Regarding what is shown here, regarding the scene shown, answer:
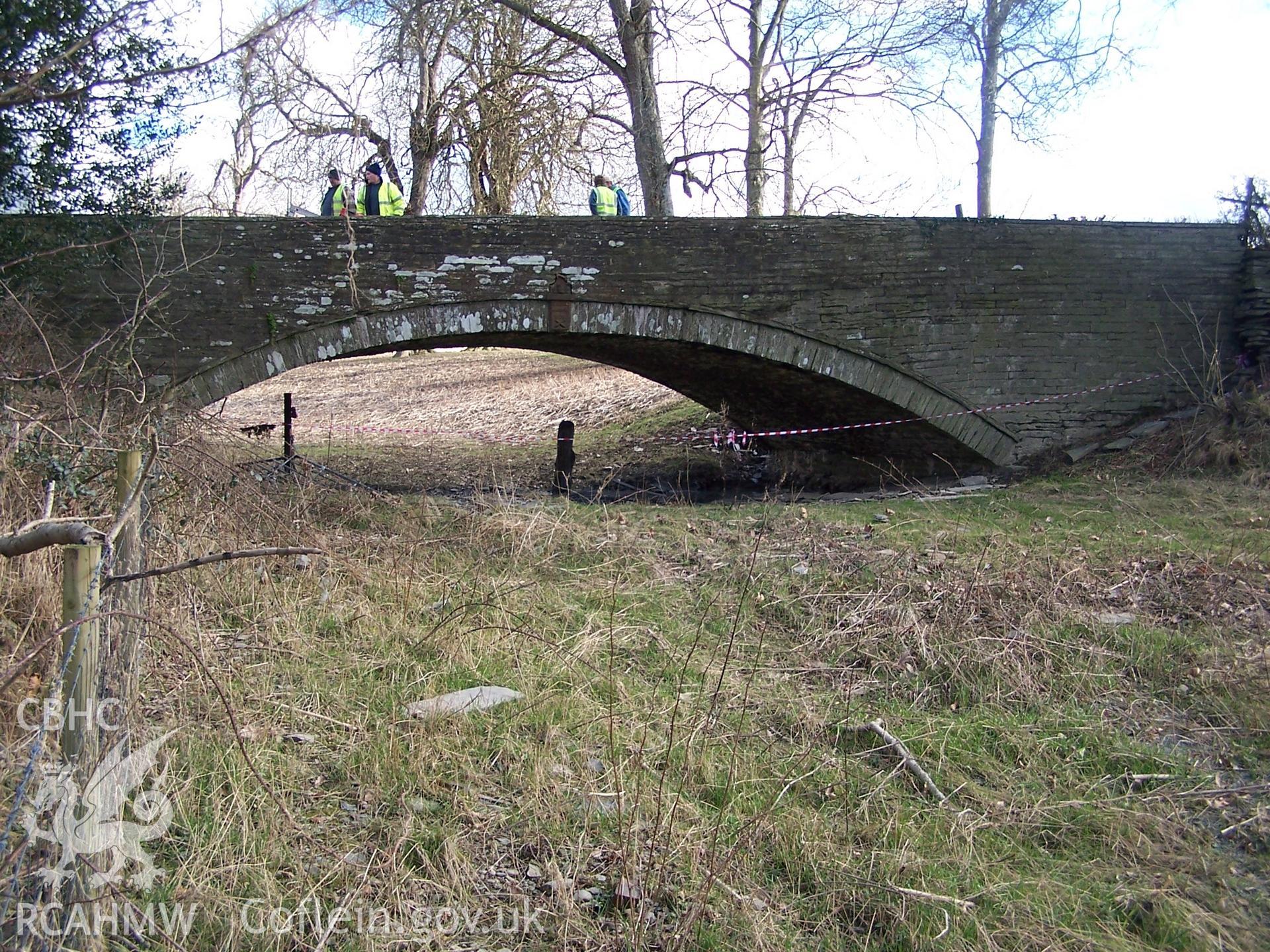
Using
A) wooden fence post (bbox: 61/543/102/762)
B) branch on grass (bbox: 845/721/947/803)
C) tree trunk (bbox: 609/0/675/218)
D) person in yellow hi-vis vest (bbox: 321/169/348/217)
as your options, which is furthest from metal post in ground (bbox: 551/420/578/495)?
wooden fence post (bbox: 61/543/102/762)

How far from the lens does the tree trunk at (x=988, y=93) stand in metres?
16.9

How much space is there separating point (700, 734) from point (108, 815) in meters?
2.08

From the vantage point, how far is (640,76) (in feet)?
44.4

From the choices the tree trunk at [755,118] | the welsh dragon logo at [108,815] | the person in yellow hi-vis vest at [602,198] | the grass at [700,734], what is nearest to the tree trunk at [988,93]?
the tree trunk at [755,118]

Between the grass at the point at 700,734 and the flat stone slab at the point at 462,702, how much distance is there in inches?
2.8

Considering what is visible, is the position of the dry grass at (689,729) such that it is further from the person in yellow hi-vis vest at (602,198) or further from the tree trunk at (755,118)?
the tree trunk at (755,118)

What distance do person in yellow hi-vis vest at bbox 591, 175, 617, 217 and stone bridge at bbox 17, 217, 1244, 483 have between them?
1810 millimetres

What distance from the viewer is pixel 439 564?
5527mm

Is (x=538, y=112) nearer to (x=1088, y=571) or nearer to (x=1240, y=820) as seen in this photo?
(x=1088, y=571)

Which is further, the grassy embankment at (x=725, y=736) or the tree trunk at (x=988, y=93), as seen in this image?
the tree trunk at (x=988, y=93)

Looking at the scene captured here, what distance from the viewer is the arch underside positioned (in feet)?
27.8

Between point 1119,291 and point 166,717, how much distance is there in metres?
10.00

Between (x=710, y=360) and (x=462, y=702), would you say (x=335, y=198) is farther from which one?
(x=462, y=702)

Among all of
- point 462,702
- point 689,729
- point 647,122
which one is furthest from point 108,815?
point 647,122
